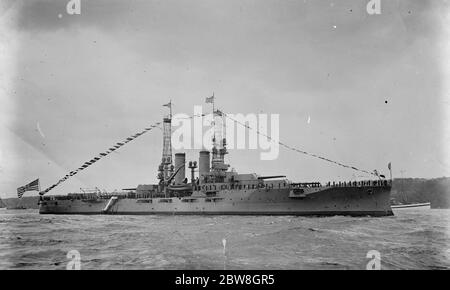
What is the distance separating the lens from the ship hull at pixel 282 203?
34.1 metres

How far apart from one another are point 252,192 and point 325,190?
24.1 feet

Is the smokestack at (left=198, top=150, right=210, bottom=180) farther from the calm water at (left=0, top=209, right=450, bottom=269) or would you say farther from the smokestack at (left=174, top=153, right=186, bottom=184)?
the calm water at (left=0, top=209, right=450, bottom=269)

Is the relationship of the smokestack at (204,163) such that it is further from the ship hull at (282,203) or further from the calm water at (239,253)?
the calm water at (239,253)

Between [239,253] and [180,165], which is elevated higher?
[180,165]

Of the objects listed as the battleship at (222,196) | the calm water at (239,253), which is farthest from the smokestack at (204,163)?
the calm water at (239,253)

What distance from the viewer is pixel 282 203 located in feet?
119

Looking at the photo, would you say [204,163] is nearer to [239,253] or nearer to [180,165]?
[180,165]

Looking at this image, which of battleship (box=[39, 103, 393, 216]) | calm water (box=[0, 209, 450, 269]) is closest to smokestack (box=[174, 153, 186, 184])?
battleship (box=[39, 103, 393, 216])

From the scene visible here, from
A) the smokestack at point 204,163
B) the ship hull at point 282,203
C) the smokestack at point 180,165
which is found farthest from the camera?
the smokestack at point 180,165

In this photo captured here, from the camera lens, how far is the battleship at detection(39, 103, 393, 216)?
34.2 metres

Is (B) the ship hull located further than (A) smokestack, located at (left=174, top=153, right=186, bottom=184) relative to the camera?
No

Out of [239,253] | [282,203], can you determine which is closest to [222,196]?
[282,203]

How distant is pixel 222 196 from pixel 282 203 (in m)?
6.75
